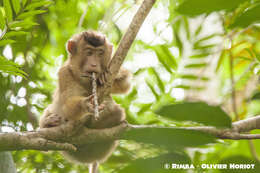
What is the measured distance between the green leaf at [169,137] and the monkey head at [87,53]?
2.78 metres

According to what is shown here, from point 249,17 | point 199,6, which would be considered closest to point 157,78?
point 249,17

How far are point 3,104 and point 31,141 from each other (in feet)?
1.57

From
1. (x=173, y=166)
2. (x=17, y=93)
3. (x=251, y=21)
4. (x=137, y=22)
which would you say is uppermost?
(x=137, y=22)

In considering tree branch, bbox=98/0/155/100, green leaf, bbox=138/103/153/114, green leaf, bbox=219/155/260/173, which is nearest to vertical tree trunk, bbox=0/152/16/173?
tree branch, bbox=98/0/155/100

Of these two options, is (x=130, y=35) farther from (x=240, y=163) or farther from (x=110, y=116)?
(x=240, y=163)

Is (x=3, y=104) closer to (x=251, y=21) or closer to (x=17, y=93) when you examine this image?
(x=17, y=93)

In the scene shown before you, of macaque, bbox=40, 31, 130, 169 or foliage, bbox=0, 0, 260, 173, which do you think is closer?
foliage, bbox=0, 0, 260, 173

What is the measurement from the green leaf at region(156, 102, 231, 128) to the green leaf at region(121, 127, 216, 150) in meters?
0.07

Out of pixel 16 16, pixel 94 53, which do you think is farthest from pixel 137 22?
pixel 94 53

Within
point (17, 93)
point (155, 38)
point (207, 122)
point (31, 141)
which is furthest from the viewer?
point (155, 38)

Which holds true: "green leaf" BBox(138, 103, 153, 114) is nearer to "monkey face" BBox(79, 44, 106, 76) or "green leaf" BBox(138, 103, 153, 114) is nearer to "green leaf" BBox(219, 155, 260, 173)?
"monkey face" BBox(79, 44, 106, 76)

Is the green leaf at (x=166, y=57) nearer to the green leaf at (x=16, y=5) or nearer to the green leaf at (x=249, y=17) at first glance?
the green leaf at (x=16, y=5)

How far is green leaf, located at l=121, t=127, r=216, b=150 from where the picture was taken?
0.79 metres

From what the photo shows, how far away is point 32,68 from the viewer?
3.88m
